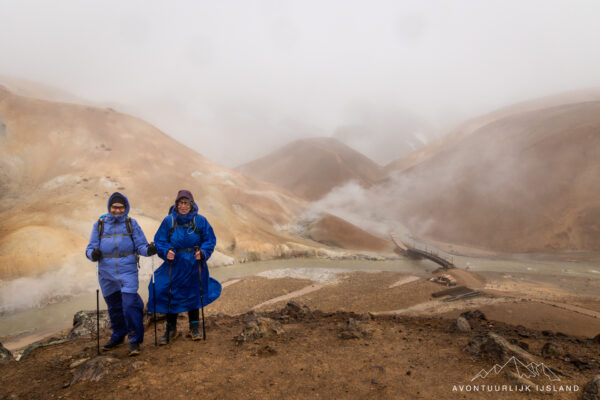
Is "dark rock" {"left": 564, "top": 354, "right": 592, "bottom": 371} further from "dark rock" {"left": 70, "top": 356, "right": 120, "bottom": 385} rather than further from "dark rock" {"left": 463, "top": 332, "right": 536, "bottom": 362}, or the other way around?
"dark rock" {"left": 70, "top": 356, "right": 120, "bottom": 385}

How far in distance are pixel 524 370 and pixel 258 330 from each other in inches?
148

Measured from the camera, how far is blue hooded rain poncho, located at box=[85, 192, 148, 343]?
4.80m

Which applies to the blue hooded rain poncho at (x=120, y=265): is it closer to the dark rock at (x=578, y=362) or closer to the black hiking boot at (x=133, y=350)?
the black hiking boot at (x=133, y=350)

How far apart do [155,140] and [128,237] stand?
124 ft

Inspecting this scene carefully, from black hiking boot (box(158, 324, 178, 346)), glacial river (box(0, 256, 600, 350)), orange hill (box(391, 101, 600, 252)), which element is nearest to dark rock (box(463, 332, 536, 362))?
black hiking boot (box(158, 324, 178, 346))

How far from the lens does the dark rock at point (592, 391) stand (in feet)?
10.9

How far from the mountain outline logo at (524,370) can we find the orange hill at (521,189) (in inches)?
1294

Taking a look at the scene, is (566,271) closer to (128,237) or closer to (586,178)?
(586,178)

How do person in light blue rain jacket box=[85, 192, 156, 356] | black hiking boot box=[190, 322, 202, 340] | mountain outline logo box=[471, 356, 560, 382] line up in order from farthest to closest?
black hiking boot box=[190, 322, 202, 340], person in light blue rain jacket box=[85, 192, 156, 356], mountain outline logo box=[471, 356, 560, 382]

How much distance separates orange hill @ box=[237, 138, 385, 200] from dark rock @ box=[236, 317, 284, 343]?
57871 mm

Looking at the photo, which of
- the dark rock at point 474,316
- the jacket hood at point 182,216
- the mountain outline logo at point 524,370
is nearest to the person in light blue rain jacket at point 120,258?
the jacket hood at point 182,216

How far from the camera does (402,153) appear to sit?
121 metres

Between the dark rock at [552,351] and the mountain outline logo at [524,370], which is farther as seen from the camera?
the dark rock at [552,351]

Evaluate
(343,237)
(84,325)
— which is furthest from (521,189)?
(84,325)
